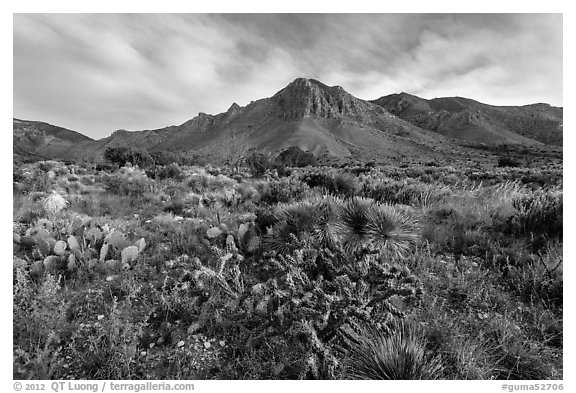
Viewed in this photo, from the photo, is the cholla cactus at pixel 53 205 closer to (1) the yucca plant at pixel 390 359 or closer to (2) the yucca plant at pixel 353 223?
(2) the yucca plant at pixel 353 223

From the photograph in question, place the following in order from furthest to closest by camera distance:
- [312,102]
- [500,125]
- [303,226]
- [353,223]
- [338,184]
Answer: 1. [312,102]
2. [500,125]
3. [338,184]
4. [353,223]
5. [303,226]

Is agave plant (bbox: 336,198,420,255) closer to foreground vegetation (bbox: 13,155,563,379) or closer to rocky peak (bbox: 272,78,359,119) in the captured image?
foreground vegetation (bbox: 13,155,563,379)

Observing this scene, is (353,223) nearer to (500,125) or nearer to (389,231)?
(389,231)

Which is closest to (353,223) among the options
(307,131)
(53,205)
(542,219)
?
(542,219)

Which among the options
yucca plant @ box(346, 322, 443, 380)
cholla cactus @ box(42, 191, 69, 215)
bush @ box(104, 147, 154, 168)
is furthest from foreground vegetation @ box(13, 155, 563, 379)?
bush @ box(104, 147, 154, 168)

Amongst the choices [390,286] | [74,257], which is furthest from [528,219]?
[74,257]
